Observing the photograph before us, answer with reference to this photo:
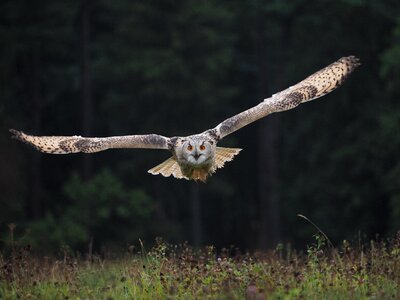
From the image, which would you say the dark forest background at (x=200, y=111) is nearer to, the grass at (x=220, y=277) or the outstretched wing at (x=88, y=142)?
the outstretched wing at (x=88, y=142)

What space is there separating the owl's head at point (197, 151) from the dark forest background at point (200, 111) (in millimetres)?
16615

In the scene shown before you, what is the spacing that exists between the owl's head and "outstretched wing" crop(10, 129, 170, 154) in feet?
1.38

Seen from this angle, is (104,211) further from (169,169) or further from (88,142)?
(88,142)

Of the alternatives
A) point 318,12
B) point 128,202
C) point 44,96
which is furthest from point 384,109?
point 44,96

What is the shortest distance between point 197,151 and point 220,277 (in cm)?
307

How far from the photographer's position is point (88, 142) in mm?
12992

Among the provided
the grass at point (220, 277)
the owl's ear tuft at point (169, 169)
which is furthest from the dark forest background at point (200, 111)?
the grass at point (220, 277)

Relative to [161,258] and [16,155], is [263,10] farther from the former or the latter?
[161,258]

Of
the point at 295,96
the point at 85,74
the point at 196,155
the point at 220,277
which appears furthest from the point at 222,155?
the point at 85,74

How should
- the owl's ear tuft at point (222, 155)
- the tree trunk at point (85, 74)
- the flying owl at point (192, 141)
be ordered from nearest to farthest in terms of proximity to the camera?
the flying owl at point (192, 141), the owl's ear tuft at point (222, 155), the tree trunk at point (85, 74)

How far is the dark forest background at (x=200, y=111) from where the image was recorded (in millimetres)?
32594

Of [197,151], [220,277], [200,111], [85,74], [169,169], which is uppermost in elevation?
[85,74]

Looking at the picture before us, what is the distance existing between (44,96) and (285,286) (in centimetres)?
3214

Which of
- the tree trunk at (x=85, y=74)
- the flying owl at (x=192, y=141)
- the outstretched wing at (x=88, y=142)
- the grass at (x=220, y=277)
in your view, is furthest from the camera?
the tree trunk at (x=85, y=74)
